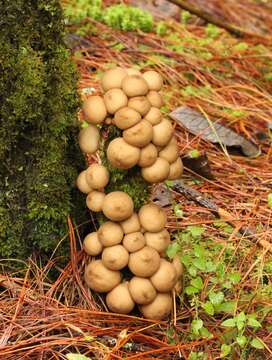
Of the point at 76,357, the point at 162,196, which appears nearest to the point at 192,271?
the point at 76,357

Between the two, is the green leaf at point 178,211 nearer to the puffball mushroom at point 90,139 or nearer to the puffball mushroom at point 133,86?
the puffball mushroom at point 90,139

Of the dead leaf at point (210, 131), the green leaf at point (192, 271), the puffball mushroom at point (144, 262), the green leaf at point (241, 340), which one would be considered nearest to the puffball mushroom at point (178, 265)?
the green leaf at point (192, 271)

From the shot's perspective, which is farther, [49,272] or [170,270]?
[49,272]

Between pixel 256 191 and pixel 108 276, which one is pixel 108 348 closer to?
pixel 108 276

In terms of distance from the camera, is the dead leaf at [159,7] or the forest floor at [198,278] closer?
the forest floor at [198,278]

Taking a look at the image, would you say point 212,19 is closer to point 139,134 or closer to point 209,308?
point 139,134

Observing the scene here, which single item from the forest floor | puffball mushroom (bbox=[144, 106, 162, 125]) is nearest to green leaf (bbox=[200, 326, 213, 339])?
the forest floor

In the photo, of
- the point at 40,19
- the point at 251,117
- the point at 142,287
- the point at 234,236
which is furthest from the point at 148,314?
the point at 251,117
